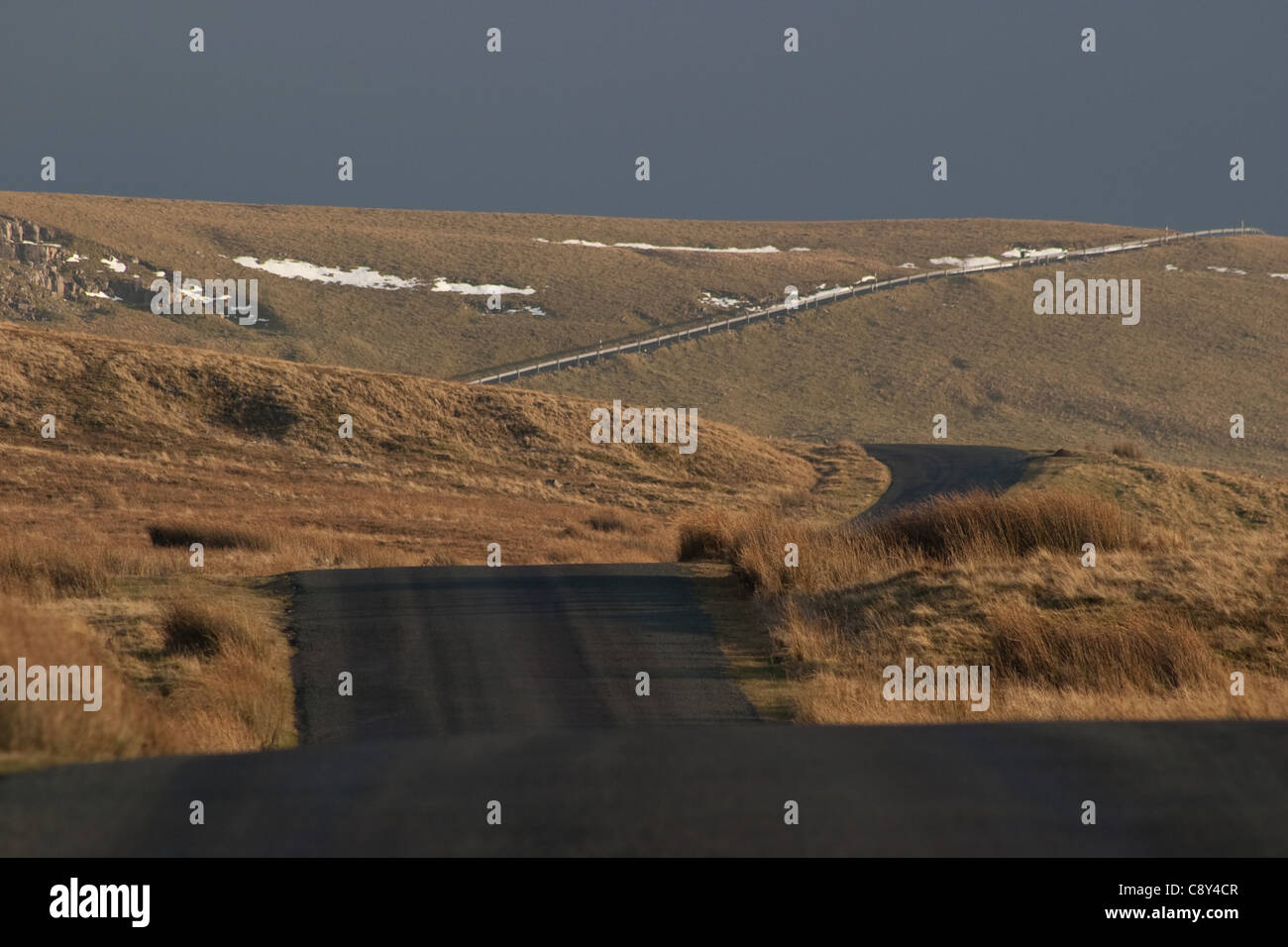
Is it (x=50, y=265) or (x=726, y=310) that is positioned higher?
(x=726, y=310)

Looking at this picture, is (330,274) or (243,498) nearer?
(243,498)

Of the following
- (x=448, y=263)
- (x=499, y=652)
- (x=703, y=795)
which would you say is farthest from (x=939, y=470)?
(x=448, y=263)

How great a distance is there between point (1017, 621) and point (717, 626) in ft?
10.4

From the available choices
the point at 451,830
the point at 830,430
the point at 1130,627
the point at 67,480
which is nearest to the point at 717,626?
the point at 1130,627

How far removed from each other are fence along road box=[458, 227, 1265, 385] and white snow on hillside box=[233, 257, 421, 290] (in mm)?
21482

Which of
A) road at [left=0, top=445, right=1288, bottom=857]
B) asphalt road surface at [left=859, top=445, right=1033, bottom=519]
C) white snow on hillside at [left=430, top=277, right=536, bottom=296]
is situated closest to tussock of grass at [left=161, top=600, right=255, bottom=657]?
road at [left=0, top=445, right=1288, bottom=857]

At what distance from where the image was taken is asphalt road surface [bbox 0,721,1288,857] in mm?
5336

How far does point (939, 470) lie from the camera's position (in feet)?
170

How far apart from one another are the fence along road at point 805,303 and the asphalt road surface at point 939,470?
22.3m

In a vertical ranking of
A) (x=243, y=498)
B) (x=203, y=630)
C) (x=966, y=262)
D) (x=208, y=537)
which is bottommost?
(x=203, y=630)

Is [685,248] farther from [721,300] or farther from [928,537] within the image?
[928,537]

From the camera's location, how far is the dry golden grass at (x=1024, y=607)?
10.3m

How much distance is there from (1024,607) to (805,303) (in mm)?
91606

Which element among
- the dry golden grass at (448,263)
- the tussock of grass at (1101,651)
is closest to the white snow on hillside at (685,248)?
the dry golden grass at (448,263)
